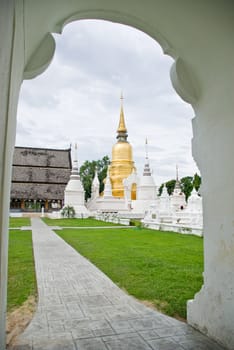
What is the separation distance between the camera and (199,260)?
7727 millimetres

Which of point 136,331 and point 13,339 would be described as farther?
point 136,331

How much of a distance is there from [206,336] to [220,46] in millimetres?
3055

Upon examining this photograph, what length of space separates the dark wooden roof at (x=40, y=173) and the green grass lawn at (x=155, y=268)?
93.5 ft

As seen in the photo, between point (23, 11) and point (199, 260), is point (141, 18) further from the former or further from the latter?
point (199, 260)

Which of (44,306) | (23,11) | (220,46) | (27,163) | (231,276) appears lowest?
(44,306)

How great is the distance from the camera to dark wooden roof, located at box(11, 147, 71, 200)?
125 feet

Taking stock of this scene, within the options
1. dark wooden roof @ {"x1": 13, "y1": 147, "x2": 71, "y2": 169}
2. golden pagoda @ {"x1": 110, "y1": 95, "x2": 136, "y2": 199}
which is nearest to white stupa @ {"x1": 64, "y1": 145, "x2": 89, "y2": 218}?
golden pagoda @ {"x1": 110, "y1": 95, "x2": 136, "y2": 199}

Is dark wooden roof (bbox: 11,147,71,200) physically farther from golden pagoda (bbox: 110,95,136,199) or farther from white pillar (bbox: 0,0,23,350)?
white pillar (bbox: 0,0,23,350)

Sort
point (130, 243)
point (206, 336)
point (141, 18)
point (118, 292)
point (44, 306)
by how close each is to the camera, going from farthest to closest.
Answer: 1. point (130, 243)
2. point (118, 292)
3. point (44, 306)
4. point (206, 336)
5. point (141, 18)

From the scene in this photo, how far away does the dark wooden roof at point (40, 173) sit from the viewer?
3825 cm

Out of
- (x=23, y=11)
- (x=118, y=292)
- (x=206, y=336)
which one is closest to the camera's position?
(x=23, y=11)

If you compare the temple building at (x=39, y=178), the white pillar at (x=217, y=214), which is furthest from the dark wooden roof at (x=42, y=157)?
the white pillar at (x=217, y=214)

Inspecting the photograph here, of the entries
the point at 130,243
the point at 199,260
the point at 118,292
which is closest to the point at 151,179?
the point at 130,243

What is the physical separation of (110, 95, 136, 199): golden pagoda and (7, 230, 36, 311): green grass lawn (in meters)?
28.2
